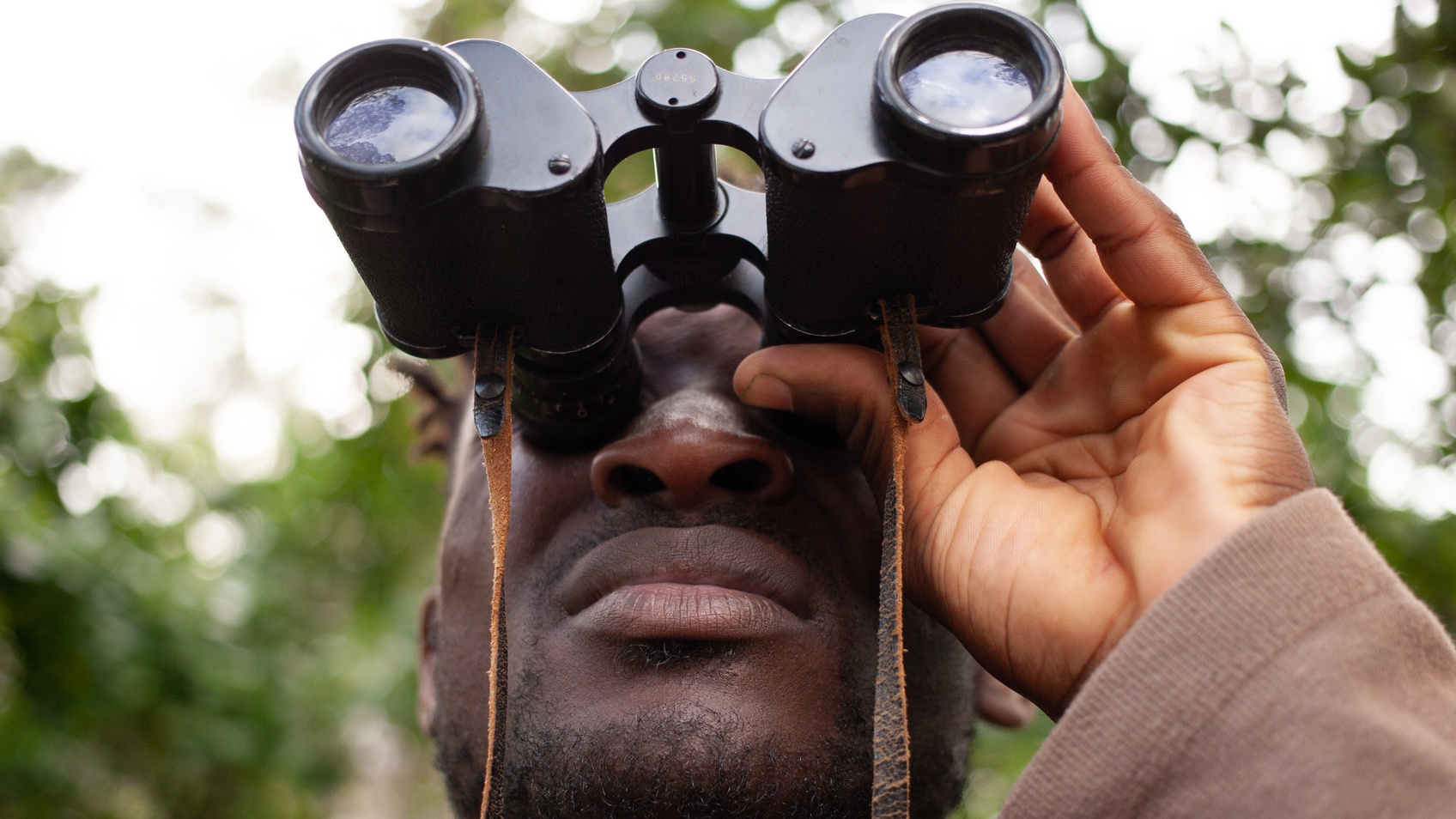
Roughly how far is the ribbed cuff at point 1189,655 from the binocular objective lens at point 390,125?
79 cm

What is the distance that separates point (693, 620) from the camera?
123 cm

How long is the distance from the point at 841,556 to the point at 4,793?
83.6 inches

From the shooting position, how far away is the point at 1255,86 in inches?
92.6

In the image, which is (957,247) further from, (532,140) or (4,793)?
(4,793)

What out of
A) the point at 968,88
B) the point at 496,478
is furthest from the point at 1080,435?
the point at 496,478

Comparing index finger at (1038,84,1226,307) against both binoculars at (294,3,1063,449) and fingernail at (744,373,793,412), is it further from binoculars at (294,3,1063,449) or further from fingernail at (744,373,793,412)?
fingernail at (744,373,793,412)

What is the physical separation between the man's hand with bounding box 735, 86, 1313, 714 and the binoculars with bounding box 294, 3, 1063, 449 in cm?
16

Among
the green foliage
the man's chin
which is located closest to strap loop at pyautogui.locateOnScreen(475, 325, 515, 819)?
the man's chin

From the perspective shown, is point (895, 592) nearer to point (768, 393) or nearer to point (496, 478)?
point (768, 393)

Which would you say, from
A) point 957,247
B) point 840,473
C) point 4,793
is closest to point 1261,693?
point 957,247

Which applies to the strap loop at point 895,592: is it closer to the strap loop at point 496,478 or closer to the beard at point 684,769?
the beard at point 684,769

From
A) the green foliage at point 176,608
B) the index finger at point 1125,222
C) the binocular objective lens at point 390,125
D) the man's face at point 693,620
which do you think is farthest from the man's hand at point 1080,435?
the green foliage at point 176,608

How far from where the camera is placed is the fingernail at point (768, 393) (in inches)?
49.1

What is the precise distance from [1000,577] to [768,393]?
0.34 meters
